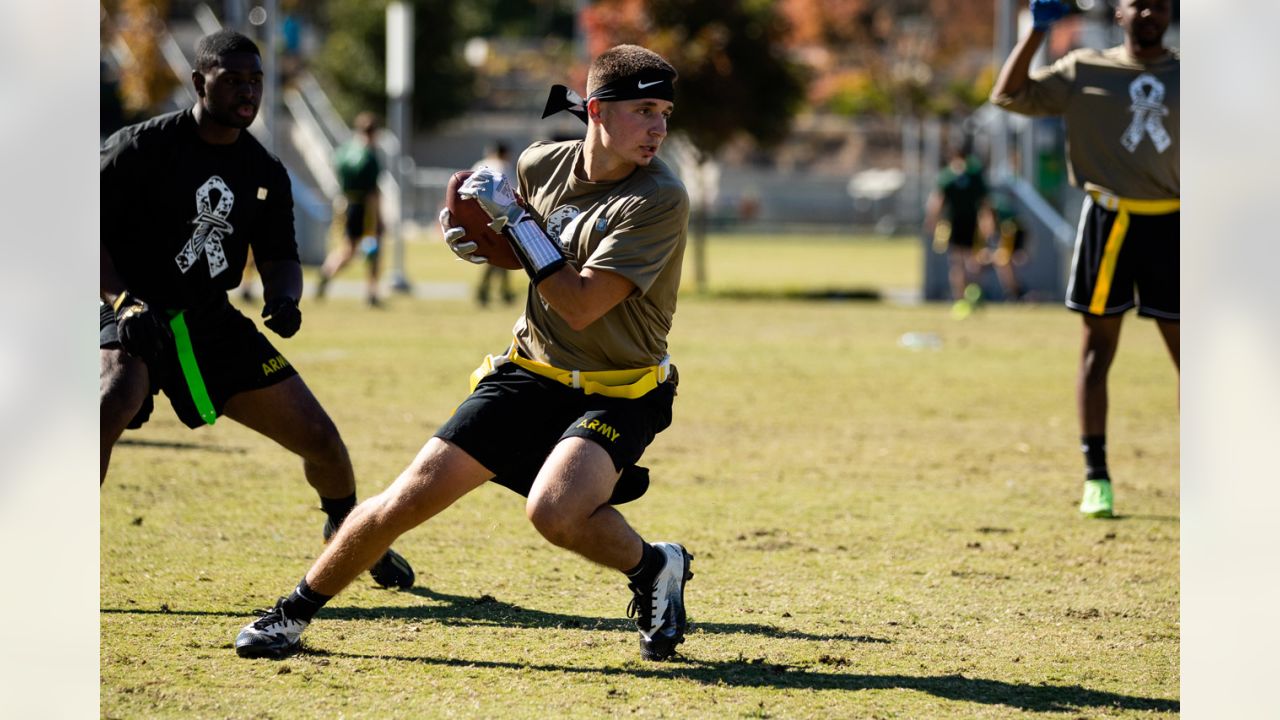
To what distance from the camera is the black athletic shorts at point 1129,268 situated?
7.64 metres

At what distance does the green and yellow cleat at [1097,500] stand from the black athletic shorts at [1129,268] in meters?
0.87

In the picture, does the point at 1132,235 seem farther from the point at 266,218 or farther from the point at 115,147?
the point at 115,147

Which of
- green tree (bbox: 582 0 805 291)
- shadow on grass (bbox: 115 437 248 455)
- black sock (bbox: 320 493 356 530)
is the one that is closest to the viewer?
black sock (bbox: 320 493 356 530)

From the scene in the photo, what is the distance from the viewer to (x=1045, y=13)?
7.24m

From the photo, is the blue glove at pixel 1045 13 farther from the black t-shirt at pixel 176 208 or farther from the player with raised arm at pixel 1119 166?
the black t-shirt at pixel 176 208

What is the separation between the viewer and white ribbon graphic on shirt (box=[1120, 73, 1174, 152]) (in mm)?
7691

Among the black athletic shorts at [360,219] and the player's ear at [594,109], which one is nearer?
the player's ear at [594,109]

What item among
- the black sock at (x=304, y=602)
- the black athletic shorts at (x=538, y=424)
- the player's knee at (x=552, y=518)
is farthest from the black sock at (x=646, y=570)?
the black sock at (x=304, y=602)

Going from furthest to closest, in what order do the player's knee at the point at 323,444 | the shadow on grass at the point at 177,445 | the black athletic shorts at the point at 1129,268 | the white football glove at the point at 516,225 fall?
1. the shadow on grass at the point at 177,445
2. the black athletic shorts at the point at 1129,268
3. the player's knee at the point at 323,444
4. the white football glove at the point at 516,225

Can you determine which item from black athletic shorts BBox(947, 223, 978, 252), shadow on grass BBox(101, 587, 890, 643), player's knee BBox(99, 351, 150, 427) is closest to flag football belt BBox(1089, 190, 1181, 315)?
shadow on grass BBox(101, 587, 890, 643)

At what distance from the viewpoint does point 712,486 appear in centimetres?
867

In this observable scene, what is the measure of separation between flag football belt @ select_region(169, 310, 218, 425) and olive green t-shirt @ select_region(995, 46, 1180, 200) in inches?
161

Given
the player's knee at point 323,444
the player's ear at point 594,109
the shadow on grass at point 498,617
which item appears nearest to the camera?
the player's ear at point 594,109

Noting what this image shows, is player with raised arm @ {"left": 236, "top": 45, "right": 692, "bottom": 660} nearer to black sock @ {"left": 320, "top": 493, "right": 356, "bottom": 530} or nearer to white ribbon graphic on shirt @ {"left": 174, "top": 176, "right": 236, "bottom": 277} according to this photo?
black sock @ {"left": 320, "top": 493, "right": 356, "bottom": 530}
